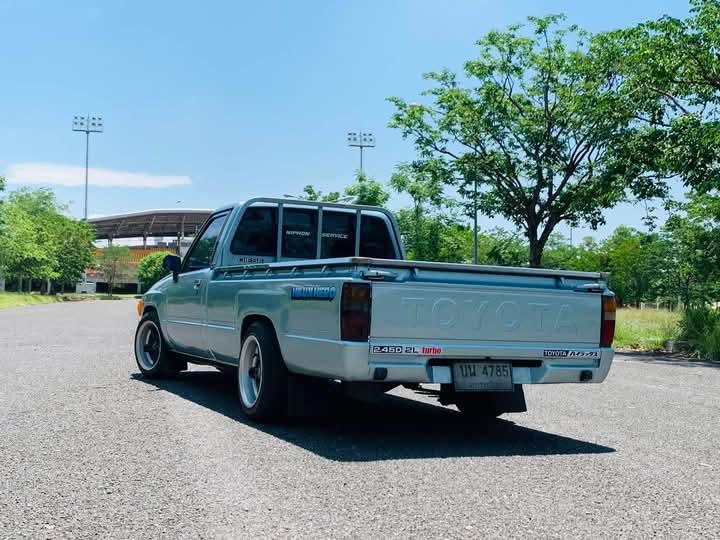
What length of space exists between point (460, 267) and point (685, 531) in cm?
266

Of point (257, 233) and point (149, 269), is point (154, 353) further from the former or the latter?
point (149, 269)

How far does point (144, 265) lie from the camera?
105438 millimetres

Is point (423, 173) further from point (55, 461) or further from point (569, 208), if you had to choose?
point (55, 461)

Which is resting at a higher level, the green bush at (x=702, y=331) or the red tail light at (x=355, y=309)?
the red tail light at (x=355, y=309)

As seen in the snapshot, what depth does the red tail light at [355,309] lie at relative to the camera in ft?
19.3

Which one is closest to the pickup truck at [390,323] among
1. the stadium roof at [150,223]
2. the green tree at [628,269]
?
the green tree at [628,269]

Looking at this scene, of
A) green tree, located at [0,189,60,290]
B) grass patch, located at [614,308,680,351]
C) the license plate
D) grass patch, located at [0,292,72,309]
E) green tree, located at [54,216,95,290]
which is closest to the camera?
the license plate

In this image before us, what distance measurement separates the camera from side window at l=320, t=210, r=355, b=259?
8852mm

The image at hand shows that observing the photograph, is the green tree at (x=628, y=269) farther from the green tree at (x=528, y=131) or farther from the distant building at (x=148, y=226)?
the distant building at (x=148, y=226)

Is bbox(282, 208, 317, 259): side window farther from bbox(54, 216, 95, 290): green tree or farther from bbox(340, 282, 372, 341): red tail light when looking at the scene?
bbox(54, 216, 95, 290): green tree

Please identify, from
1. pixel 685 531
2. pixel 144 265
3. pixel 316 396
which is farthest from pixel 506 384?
pixel 144 265

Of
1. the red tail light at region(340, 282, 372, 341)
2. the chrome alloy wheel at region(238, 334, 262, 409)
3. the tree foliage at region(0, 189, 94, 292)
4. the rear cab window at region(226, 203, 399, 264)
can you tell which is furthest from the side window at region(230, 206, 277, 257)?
the tree foliage at region(0, 189, 94, 292)

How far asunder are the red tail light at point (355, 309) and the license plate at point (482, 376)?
916 mm

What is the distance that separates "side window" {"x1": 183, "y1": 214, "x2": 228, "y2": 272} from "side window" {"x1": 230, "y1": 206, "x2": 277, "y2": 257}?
34 centimetres
